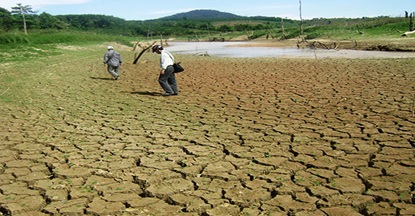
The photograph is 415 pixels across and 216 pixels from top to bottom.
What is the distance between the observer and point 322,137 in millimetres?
5398

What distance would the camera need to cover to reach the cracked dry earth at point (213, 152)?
3477mm

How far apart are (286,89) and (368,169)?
5.72 metres

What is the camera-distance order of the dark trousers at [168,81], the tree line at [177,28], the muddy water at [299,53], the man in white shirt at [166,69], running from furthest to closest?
the tree line at [177,28]
the muddy water at [299,53]
the dark trousers at [168,81]
the man in white shirt at [166,69]

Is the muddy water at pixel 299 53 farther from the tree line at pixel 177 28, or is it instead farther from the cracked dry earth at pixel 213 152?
the tree line at pixel 177 28

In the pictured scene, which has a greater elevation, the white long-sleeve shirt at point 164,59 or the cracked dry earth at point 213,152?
the white long-sleeve shirt at point 164,59

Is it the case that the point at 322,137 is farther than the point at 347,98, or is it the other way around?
the point at 347,98

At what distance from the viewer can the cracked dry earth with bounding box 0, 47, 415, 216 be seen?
11.4 feet

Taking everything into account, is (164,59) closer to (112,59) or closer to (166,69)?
(166,69)

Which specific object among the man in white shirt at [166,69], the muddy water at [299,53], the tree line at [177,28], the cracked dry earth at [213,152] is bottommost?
the cracked dry earth at [213,152]

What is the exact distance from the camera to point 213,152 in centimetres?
489

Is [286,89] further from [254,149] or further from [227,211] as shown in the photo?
[227,211]

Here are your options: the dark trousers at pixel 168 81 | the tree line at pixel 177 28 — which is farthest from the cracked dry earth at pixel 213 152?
the tree line at pixel 177 28

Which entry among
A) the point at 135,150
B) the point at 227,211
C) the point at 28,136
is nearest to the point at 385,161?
the point at 227,211

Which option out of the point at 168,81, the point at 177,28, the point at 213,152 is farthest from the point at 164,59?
the point at 177,28
